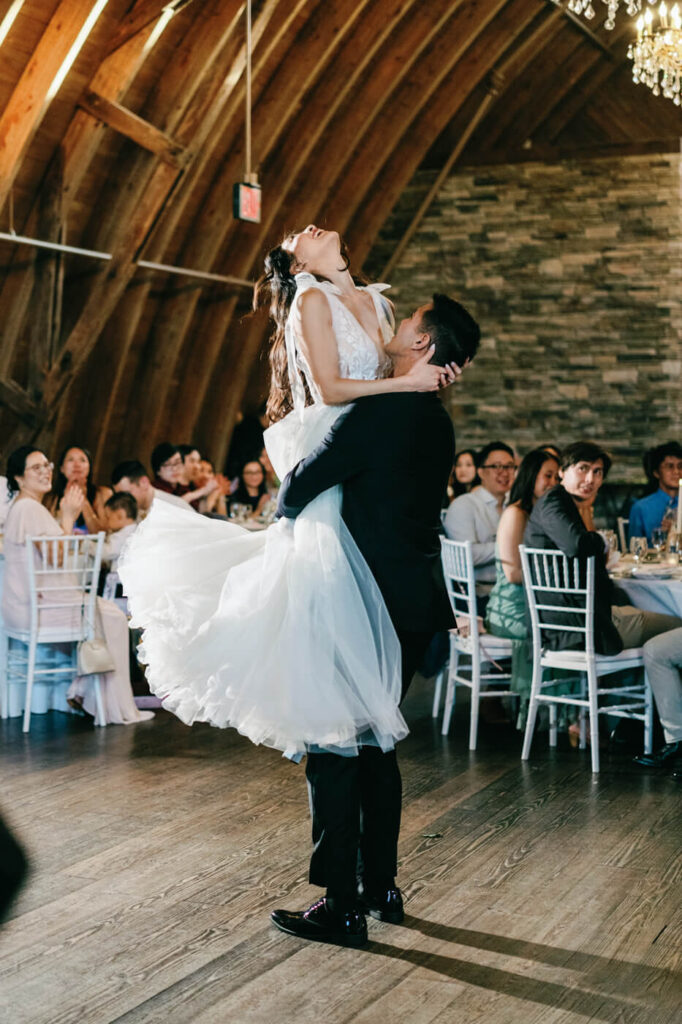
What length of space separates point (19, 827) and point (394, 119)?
355 inches

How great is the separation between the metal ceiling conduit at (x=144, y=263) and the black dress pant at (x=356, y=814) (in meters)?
6.11

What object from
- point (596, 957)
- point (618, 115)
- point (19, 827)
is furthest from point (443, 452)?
point (618, 115)

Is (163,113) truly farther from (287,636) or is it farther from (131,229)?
(287,636)

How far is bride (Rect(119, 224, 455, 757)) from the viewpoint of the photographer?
307cm

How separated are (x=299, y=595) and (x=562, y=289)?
9.78 meters

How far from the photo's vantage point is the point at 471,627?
540 cm

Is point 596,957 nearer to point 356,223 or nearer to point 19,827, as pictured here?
point 19,827

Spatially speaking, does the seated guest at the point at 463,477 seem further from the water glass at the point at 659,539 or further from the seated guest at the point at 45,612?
the seated guest at the point at 45,612

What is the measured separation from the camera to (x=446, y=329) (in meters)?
3.19

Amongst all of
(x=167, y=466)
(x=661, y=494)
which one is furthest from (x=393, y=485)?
(x=167, y=466)

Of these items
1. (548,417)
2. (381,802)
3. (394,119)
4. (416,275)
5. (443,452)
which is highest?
(394,119)

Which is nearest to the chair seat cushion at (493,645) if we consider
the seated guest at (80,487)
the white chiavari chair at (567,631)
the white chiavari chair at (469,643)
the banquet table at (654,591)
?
the white chiavari chair at (469,643)

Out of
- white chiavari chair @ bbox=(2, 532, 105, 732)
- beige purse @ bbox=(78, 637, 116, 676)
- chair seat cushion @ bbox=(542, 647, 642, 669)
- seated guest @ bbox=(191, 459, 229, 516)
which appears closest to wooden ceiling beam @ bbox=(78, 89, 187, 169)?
seated guest @ bbox=(191, 459, 229, 516)

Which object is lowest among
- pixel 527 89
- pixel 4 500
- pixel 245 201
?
pixel 4 500
